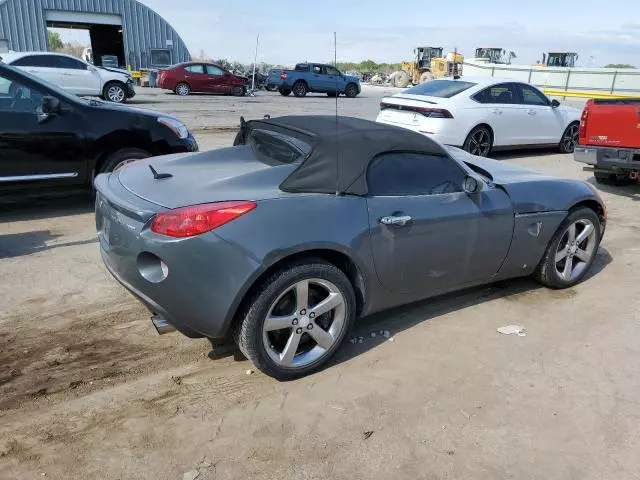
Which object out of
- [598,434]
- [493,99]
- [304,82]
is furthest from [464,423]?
[304,82]

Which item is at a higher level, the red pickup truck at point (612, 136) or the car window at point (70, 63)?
the car window at point (70, 63)

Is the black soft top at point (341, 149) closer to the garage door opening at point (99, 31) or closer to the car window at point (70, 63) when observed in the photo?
the car window at point (70, 63)

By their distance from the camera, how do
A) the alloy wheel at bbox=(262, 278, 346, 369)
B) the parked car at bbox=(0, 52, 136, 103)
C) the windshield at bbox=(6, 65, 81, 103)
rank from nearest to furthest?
the alloy wheel at bbox=(262, 278, 346, 369)
the windshield at bbox=(6, 65, 81, 103)
the parked car at bbox=(0, 52, 136, 103)

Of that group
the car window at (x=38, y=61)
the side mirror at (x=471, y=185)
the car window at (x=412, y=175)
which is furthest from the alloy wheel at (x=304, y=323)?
the car window at (x=38, y=61)

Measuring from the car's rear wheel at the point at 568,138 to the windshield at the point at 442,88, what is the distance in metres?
3.02

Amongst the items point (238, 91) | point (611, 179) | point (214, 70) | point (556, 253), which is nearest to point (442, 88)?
point (611, 179)

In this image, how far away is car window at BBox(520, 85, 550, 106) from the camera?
10969 mm

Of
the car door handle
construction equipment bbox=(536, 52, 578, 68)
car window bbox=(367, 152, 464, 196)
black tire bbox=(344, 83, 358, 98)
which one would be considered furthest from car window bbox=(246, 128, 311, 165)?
construction equipment bbox=(536, 52, 578, 68)

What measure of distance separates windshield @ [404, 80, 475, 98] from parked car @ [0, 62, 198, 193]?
18.6 feet

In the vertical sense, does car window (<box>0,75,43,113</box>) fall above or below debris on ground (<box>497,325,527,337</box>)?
above

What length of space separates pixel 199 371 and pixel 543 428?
6.52 ft

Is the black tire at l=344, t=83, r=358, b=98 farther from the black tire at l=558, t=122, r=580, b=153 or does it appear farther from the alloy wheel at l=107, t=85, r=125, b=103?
the black tire at l=558, t=122, r=580, b=153

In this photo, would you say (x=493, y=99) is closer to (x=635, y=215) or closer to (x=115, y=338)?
(x=635, y=215)

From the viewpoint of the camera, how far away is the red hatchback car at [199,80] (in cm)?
2530
